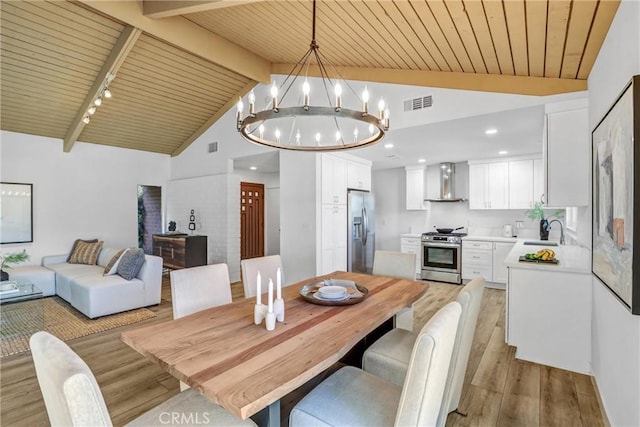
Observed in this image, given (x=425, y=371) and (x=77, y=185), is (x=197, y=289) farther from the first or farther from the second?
(x=77, y=185)

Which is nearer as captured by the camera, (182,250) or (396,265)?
(396,265)

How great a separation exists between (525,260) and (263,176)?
20.6ft

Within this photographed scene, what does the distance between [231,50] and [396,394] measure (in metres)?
4.57

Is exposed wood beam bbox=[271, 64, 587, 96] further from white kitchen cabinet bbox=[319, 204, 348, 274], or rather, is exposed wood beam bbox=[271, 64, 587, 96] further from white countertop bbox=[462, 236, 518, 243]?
white countertop bbox=[462, 236, 518, 243]

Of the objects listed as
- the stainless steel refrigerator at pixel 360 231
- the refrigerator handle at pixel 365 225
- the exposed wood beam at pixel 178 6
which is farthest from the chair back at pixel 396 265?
the exposed wood beam at pixel 178 6

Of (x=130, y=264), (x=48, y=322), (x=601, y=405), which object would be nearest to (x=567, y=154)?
(x=601, y=405)

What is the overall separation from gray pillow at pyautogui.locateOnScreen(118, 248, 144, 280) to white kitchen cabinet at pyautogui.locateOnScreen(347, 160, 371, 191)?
10.8 feet

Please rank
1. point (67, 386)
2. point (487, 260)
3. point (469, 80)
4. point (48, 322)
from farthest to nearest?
point (487, 260)
point (48, 322)
point (469, 80)
point (67, 386)

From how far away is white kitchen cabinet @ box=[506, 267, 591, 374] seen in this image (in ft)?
8.32

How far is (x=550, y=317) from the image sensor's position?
8.75 feet

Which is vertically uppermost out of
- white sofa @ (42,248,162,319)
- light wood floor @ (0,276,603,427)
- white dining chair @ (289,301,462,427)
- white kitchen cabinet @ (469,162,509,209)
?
white kitchen cabinet @ (469,162,509,209)

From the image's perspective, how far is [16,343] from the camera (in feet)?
10.2

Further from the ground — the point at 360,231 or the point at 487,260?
the point at 360,231

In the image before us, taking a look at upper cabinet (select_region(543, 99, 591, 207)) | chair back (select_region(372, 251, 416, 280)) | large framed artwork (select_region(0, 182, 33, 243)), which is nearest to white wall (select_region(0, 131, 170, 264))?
large framed artwork (select_region(0, 182, 33, 243))
